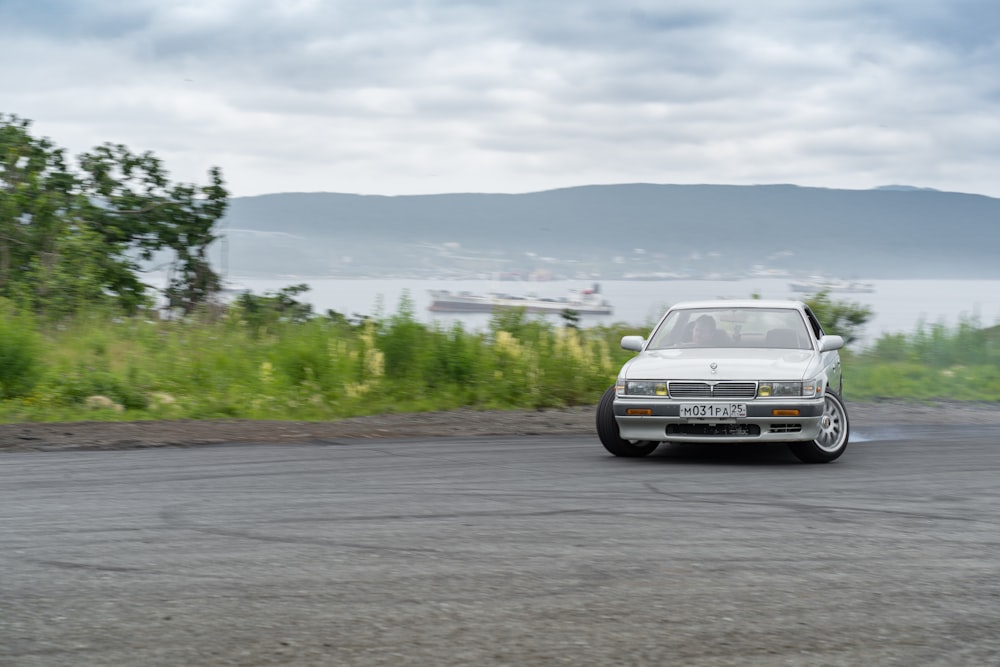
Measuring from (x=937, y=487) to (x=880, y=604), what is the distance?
4.24 m

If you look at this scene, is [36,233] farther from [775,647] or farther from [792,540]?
[775,647]

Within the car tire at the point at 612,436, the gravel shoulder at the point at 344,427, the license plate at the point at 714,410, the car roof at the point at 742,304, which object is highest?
the car roof at the point at 742,304

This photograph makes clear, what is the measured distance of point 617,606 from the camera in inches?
204

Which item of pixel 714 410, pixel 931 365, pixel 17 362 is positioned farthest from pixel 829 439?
pixel 931 365

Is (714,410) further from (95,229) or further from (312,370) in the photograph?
(95,229)

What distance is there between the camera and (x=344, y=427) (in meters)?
14.3

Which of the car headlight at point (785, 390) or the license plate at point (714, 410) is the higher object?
the car headlight at point (785, 390)

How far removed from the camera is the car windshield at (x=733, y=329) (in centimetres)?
1173

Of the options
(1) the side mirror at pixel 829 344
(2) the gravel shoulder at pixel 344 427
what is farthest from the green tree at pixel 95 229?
(1) the side mirror at pixel 829 344

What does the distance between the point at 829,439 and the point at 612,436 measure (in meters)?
2.06

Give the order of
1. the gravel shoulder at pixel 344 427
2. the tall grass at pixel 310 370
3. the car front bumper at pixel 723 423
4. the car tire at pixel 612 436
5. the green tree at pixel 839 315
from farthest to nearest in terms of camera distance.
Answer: the green tree at pixel 839 315 < the tall grass at pixel 310 370 < the gravel shoulder at pixel 344 427 < the car tire at pixel 612 436 < the car front bumper at pixel 723 423

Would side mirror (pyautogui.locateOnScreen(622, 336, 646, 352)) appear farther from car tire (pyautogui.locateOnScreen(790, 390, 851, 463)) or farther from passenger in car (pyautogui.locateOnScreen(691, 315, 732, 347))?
car tire (pyautogui.locateOnScreen(790, 390, 851, 463))

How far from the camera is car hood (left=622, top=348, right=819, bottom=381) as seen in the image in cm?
1044

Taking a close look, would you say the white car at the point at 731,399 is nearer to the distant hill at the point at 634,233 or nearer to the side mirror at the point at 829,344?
the side mirror at the point at 829,344
